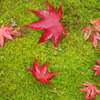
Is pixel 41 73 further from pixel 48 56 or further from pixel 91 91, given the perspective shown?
pixel 91 91

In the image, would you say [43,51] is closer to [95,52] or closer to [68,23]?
[68,23]

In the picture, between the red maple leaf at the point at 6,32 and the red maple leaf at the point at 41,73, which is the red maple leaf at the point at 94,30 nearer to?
the red maple leaf at the point at 41,73

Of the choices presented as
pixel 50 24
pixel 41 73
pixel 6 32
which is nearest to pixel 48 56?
pixel 41 73

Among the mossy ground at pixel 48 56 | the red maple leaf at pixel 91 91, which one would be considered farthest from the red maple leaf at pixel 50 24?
the red maple leaf at pixel 91 91

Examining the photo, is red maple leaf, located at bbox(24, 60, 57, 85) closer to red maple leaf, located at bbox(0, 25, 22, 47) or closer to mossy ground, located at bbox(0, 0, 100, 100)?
mossy ground, located at bbox(0, 0, 100, 100)

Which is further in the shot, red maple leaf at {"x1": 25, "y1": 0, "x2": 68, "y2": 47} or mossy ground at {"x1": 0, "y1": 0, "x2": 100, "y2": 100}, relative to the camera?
mossy ground at {"x1": 0, "y1": 0, "x2": 100, "y2": 100}

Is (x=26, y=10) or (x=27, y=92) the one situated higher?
(x=26, y=10)

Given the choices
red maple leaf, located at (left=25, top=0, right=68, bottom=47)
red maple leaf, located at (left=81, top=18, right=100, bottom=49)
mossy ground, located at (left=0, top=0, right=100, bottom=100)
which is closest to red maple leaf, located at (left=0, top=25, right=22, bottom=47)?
mossy ground, located at (left=0, top=0, right=100, bottom=100)

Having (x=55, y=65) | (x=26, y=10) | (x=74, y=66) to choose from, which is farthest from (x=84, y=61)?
(x=26, y=10)
